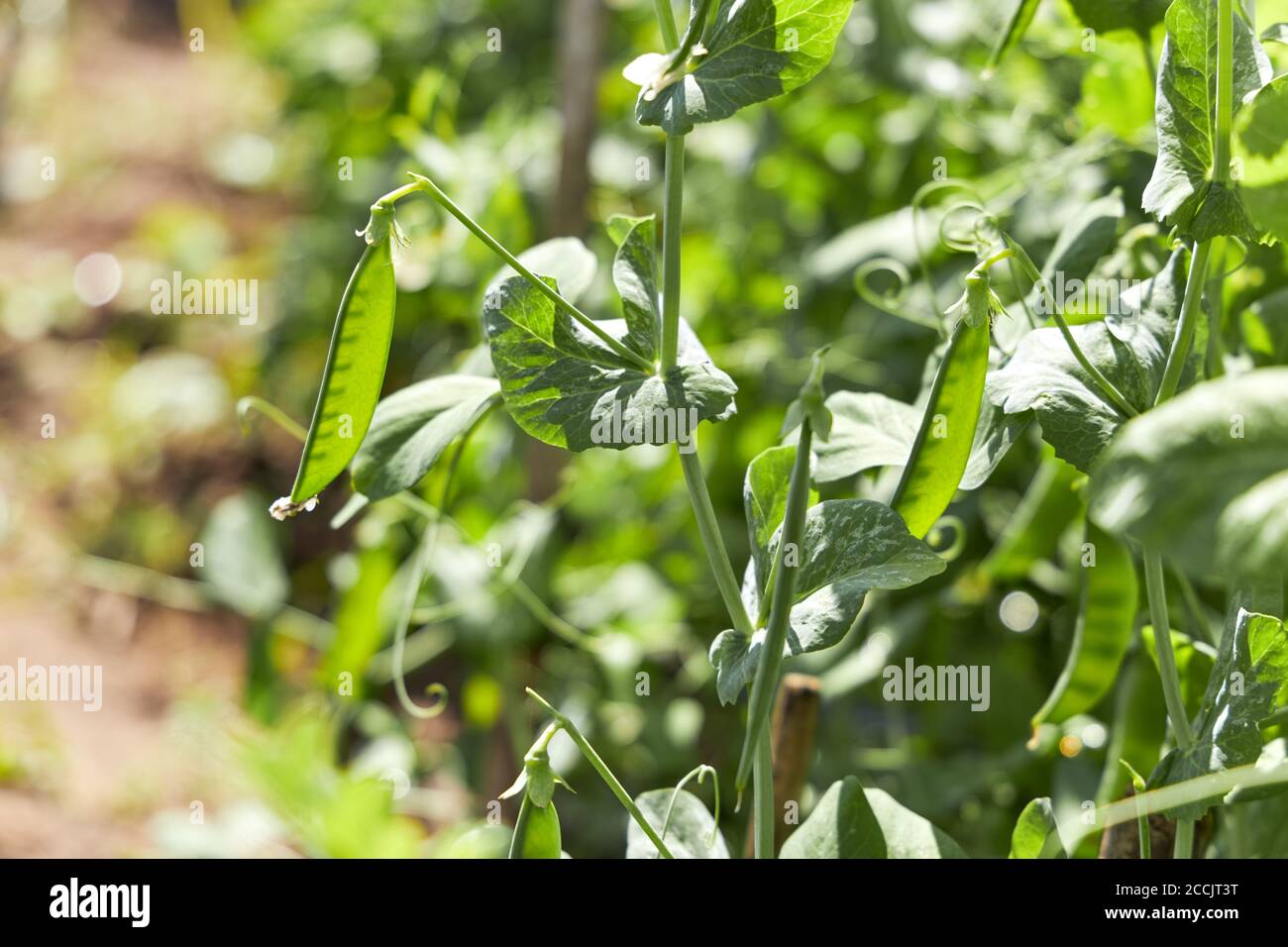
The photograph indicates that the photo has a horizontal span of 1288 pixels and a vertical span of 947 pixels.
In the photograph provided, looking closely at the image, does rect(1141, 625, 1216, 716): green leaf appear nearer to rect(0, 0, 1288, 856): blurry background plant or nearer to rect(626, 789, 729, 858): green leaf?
rect(0, 0, 1288, 856): blurry background plant

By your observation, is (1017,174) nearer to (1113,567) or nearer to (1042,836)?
(1113,567)

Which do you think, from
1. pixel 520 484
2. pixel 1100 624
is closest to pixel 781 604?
pixel 1100 624

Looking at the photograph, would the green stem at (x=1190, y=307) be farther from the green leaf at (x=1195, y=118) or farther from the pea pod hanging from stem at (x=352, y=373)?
the pea pod hanging from stem at (x=352, y=373)

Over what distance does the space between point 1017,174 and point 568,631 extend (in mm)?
419

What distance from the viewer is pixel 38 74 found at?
7.99 ft

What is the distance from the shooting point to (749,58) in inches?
16.4

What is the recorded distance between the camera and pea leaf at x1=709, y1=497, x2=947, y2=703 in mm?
398

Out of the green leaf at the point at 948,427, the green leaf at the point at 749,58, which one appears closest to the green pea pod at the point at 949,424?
the green leaf at the point at 948,427

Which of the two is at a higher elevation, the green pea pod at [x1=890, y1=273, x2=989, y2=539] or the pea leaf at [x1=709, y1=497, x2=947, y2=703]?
the green pea pod at [x1=890, y1=273, x2=989, y2=539]

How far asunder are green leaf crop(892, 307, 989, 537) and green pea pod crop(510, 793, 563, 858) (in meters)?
0.17

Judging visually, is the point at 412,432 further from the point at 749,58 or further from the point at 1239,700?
the point at 1239,700

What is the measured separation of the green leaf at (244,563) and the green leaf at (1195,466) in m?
0.96

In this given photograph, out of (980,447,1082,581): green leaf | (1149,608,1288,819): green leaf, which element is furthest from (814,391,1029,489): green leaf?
(980,447,1082,581): green leaf

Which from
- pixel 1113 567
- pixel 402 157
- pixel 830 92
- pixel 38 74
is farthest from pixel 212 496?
pixel 1113 567
